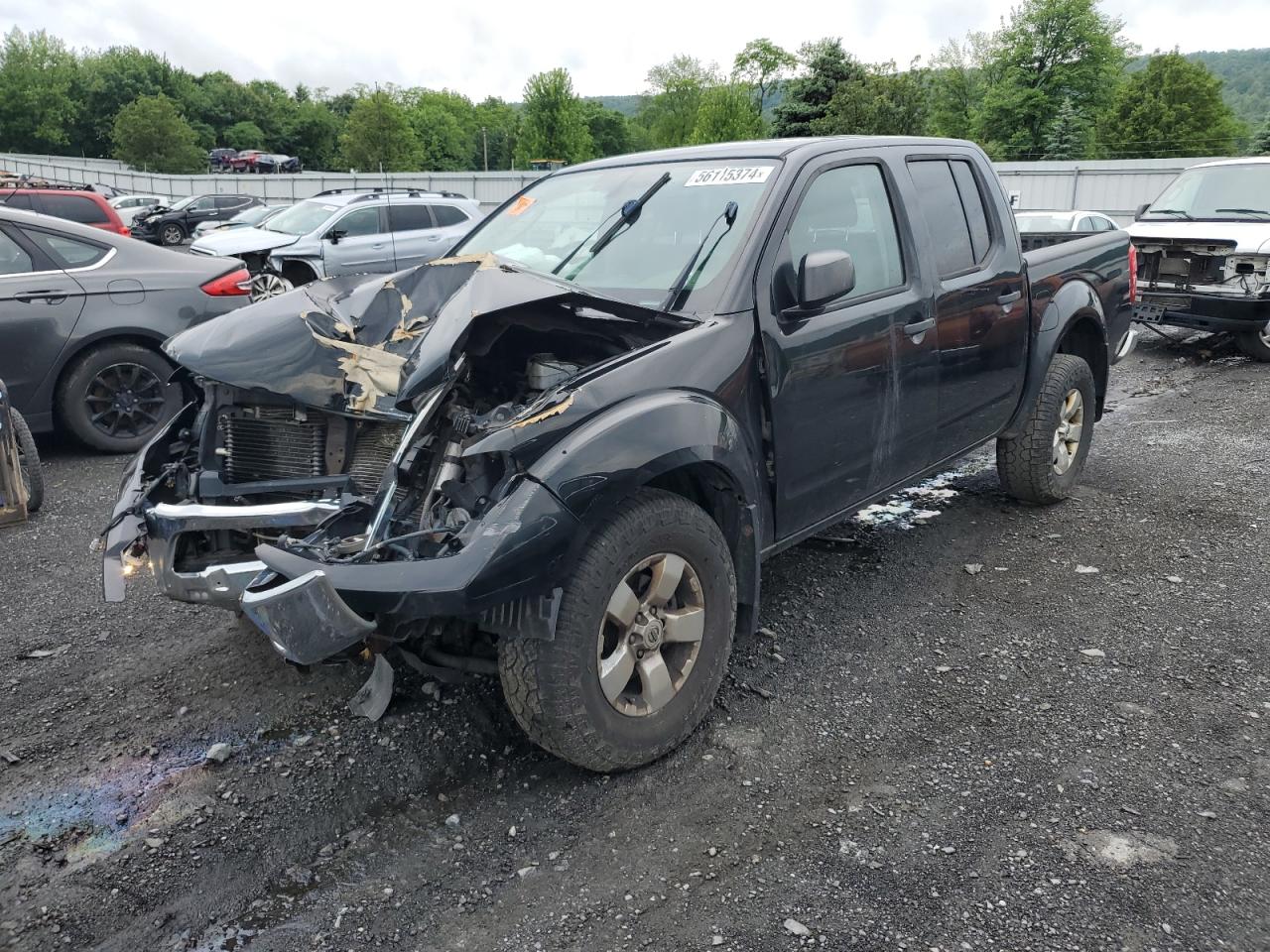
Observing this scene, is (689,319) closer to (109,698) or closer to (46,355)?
(109,698)

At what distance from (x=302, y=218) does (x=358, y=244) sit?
5.21 feet

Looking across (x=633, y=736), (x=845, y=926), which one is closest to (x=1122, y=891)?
(x=845, y=926)

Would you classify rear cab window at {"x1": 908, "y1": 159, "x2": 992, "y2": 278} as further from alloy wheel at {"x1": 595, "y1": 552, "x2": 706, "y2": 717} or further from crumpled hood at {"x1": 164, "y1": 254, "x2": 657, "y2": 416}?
alloy wheel at {"x1": 595, "y1": 552, "x2": 706, "y2": 717}

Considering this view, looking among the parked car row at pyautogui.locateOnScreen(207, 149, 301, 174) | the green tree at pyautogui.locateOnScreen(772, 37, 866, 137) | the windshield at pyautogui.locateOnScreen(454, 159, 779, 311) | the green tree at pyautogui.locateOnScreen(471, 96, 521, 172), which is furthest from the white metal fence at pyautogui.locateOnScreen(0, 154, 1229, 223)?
the green tree at pyautogui.locateOnScreen(471, 96, 521, 172)

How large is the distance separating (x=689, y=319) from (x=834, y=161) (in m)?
1.11

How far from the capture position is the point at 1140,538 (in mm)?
5016

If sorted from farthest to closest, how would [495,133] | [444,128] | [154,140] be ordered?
[495,133] < [444,128] < [154,140]

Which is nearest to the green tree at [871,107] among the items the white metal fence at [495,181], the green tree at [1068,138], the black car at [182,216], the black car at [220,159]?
the white metal fence at [495,181]

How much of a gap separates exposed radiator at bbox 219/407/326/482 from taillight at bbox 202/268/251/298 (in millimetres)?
4034

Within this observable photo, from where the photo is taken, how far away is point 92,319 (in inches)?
255

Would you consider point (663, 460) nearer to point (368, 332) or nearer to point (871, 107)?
point (368, 332)

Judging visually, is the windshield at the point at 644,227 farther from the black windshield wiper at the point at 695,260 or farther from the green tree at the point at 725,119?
the green tree at the point at 725,119

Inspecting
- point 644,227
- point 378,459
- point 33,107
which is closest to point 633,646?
point 378,459

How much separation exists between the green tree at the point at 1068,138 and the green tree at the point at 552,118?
2964cm
